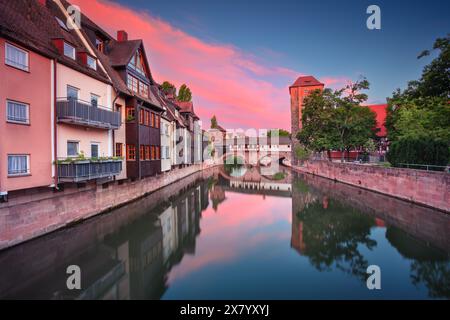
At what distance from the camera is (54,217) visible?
12.7 m

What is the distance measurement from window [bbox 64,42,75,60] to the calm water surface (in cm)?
951

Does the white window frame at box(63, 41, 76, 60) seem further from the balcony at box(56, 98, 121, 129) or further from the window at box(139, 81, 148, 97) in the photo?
the window at box(139, 81, 148, 97)

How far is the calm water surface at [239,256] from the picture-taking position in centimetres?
854

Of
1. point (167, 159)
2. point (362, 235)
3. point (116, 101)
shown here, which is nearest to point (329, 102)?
point (167, 159)

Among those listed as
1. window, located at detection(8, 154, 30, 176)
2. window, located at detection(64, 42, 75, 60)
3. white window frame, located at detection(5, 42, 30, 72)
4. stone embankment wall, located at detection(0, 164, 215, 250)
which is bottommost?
stone embankment wall, located at detection(0, 164, 215, 250)

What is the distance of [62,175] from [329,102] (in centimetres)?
3728

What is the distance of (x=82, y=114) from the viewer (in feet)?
44.7

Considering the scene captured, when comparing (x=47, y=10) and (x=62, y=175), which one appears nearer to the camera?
(x=62, y=175)

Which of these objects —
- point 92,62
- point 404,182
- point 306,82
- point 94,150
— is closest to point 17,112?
point 94,150

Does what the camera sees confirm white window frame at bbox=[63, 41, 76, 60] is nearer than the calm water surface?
No

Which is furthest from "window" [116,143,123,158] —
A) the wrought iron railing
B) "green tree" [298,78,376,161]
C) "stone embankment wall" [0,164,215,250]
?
"green tree" [298,78,376,161]

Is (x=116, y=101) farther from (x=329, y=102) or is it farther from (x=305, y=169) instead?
(x=305, y=169)

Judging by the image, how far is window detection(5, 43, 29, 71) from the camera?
1030 centimetres

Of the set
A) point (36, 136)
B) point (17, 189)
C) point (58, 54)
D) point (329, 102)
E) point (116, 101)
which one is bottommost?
point (17, 189)
